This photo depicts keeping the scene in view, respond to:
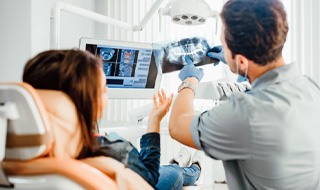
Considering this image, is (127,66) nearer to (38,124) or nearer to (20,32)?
(38,124)

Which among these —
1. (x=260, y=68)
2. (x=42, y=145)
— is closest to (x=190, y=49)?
(x=260, y=68)

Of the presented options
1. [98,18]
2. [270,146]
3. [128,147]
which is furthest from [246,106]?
[98,18]

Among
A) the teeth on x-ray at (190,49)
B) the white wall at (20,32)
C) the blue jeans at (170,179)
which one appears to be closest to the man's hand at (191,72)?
the teeth on x-ray at (190,49)

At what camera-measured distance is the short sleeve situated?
1169 mm

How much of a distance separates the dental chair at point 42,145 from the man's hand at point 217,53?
0.86 meters

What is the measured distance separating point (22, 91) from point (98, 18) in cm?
117

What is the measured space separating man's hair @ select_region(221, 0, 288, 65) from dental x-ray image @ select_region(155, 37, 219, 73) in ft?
1.42

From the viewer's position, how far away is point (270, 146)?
1160mm

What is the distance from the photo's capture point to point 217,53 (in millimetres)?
1708

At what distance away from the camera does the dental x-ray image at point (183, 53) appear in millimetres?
1720

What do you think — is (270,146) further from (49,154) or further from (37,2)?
(37,2)

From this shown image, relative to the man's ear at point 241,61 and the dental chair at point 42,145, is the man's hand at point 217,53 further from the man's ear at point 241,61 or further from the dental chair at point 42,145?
the dental chair at point 42,145

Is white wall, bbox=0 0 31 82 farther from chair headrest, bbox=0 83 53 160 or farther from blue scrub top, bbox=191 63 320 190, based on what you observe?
chair headrest, bbox=0 83 53 160

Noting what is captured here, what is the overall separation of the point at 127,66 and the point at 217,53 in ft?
1.65
